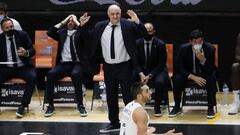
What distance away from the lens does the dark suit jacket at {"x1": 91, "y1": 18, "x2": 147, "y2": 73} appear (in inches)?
342

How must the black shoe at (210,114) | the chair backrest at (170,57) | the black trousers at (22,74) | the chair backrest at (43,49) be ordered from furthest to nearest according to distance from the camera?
1. the chair backrest at (43,49)
2. the chair backrest at (170,57)
3. the black trousers at (22,74)
4. the black shoe at (210,114)

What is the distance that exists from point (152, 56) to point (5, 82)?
278 centimetres

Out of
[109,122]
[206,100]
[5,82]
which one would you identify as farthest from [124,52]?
[5,82]

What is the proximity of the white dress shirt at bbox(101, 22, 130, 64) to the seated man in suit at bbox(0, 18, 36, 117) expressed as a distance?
2087 mm

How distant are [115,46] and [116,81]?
0.56 m

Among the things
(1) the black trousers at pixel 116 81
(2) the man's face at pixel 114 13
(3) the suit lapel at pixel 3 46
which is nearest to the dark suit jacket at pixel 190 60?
(1) the black trousers at pixel 116 81

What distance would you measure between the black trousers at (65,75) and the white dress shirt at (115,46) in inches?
60.2

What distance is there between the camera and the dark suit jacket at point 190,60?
10.0m

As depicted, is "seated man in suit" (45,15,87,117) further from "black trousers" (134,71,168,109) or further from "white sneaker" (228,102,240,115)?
"white sneaker" (228,102,240,115)

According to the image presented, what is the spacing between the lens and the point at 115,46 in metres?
8.71

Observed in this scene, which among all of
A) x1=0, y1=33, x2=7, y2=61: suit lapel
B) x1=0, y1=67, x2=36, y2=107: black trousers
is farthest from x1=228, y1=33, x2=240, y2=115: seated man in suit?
x1=0, y1=33, x2=7, y2=61: suit lapel

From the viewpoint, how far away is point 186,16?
11.7m

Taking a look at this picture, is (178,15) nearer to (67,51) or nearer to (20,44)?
(67,51)

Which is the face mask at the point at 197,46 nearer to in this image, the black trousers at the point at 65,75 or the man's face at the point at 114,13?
the man's face at the point at 114,13
